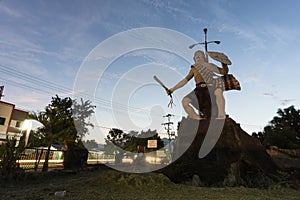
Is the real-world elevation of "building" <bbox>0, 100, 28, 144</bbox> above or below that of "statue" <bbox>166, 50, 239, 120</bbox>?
above

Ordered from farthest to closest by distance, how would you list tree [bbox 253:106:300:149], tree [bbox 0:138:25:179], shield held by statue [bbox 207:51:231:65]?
tree [bbox 253:106:300:149] → tree [bbox 0:138:25:179] → shield held by statue [bbox 207:51:231:65]

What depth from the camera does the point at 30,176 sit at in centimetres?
639

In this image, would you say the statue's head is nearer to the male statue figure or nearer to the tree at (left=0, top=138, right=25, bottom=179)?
the male statue figure

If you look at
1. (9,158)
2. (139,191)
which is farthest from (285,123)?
(9,158)

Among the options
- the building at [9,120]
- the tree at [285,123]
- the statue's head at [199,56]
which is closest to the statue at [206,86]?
the statue's head at [199,56]

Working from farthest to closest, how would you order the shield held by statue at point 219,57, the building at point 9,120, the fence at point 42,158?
1. the building at point 9,120
2. the fence at point 42,158
3. the shield held by statue at point 219,57

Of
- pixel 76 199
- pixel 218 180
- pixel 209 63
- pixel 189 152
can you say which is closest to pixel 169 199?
pixel 76 199

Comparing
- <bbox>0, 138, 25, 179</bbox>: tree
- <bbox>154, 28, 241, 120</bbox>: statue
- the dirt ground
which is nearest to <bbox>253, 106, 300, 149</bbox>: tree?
<bbox>154, 28, 241, 120</bbox>: statue

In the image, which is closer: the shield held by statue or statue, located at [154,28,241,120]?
the shield held by statue

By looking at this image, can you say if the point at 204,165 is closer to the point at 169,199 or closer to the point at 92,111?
the point at 169,199

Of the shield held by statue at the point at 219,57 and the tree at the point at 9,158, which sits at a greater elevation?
the shield held by statue at the point at 219,57

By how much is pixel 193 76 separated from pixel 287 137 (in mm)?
10955

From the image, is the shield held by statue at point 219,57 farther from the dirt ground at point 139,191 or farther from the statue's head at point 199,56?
the dirt ground at point 139,191

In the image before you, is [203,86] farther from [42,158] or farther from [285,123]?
[285,123]
